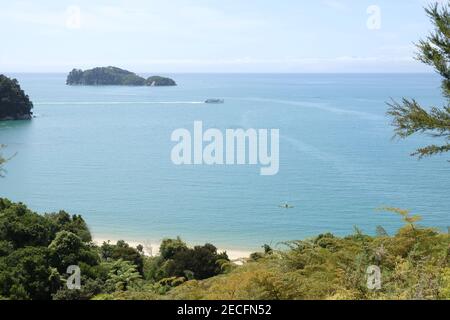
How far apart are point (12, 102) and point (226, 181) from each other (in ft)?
142

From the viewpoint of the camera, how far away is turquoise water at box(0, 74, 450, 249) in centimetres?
3556

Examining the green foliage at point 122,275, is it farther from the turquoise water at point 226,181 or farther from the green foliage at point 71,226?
the turquoise water at point 226,181

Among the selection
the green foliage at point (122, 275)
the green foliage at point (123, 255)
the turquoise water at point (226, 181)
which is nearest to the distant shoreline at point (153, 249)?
the turquoise water at point (226, 181)

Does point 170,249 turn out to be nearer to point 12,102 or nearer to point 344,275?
point 344,275

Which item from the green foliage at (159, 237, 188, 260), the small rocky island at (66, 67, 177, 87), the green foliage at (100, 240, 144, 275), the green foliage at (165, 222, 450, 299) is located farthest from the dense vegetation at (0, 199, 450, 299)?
the small rocky island at (66, 67, 177, 87)

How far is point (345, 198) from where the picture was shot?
4003 centimetres

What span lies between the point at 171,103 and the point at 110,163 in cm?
5040

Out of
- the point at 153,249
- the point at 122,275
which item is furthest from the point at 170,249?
the point at 153,249

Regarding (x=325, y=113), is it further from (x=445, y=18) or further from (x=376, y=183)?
(x=445, y=18)

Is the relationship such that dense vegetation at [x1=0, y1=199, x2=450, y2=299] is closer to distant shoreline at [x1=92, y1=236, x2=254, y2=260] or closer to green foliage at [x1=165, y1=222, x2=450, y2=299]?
green foliage at [x1=165, y1=222, x2=450, y2=299]

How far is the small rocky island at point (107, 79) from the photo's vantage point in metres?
164

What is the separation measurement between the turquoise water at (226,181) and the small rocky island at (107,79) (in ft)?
281

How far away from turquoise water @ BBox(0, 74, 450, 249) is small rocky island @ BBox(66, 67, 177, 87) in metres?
85.6
